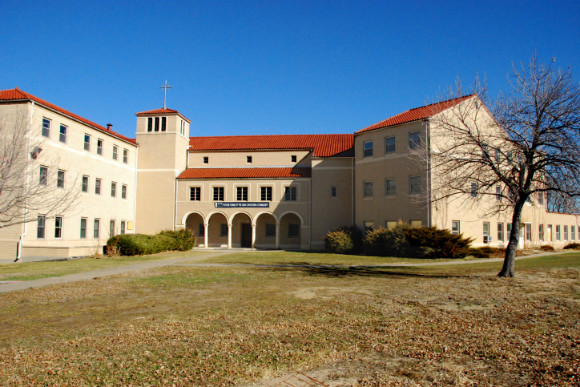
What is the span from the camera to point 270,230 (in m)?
41.8

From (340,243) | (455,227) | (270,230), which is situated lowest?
(340,243)

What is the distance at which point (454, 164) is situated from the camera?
15.9 meters

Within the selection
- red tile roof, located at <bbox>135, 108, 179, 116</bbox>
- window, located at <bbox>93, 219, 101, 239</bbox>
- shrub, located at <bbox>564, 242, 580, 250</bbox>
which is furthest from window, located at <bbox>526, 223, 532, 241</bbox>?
window, located at <bbox>93, 219, 101, 239</bbox>

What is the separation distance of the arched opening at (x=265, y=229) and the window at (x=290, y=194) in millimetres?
3140

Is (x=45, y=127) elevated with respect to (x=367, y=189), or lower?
elevated

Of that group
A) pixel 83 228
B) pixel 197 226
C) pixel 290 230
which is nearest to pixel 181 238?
pixel 197 226

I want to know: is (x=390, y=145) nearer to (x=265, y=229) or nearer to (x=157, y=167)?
(x=265, y=229)

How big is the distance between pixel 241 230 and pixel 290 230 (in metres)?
4.70

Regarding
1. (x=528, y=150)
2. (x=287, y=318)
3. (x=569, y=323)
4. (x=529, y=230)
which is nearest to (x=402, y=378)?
(x=287, y=318)

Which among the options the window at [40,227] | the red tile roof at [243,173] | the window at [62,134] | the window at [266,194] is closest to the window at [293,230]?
the window at [266,194]

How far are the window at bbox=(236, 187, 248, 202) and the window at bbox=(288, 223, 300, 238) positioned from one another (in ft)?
16.0

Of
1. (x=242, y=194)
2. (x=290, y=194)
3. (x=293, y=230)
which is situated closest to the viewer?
(x=290, y=194)

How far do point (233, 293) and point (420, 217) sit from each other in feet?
65.1

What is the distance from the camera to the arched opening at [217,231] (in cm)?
4134
